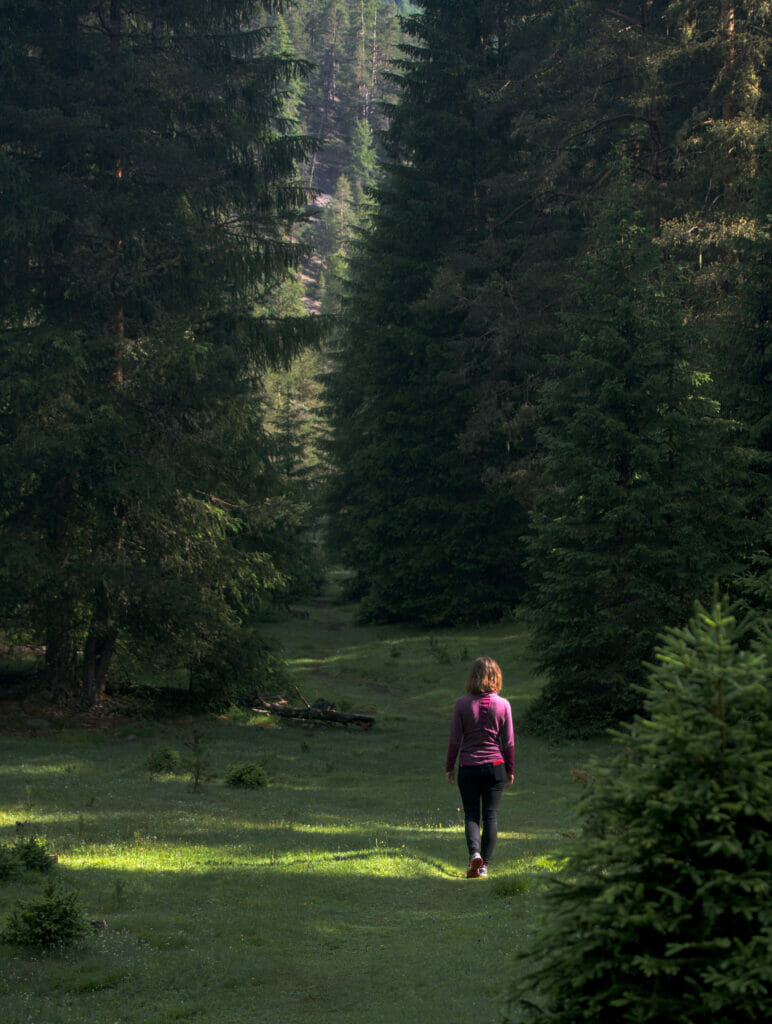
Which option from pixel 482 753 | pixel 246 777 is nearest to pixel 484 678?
pixel 482 753

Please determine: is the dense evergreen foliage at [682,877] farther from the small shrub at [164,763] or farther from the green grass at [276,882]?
the small shrub at [164,763]

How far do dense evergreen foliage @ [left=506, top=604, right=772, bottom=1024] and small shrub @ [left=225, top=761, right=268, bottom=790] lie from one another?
11.3 m

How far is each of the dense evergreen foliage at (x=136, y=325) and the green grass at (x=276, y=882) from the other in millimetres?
3054

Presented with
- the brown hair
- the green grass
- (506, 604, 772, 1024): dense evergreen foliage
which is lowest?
the green grass

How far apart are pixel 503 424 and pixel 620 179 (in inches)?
462

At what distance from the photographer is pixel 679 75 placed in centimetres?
2836

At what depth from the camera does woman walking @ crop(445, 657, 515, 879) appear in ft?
30.1

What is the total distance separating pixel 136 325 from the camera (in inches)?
872

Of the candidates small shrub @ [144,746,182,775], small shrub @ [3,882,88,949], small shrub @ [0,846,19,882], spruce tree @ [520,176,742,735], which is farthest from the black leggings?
spruce tree @ [520,176,742,735]

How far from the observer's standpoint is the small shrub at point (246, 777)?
14.9 metres

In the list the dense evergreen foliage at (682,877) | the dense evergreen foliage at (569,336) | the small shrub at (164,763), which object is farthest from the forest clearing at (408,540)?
the small shrub at (164,763)

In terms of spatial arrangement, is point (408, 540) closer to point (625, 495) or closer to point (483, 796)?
point (625, 495)

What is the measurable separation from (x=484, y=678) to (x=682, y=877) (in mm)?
5544

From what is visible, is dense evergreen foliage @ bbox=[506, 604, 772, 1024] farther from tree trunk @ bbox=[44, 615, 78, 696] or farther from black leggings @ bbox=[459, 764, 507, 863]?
tree trunk @ bbox=[44, 615, 78, 696]
